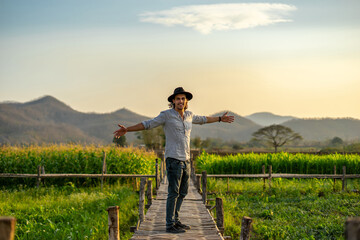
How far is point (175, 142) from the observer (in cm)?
596

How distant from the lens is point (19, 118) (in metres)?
174

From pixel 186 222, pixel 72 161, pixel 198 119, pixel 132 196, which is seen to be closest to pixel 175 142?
pixel 198 119

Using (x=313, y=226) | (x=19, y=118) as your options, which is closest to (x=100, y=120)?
(x=19, y=118)

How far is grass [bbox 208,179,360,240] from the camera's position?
33.4ft

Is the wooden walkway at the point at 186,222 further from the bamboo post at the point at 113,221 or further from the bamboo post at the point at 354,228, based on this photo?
the bamboo post at the point at 354,228

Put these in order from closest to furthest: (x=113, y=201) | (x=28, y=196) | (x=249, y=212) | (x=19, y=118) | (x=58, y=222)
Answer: (x=58, y=222)
(x=249, y=212)
(x=113, y=201)
(x=28, y=196)
(x=19, y=118)

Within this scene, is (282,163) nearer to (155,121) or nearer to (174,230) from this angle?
(174,230)

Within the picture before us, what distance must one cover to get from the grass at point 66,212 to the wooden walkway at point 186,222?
6.67 ft

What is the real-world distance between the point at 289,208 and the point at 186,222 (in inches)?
272

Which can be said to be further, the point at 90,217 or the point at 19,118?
the point at 19,118

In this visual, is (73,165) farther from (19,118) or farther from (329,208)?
(19,118)

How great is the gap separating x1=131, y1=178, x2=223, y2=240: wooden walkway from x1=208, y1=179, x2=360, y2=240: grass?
2.10m

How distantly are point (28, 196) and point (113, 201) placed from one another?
4100 millimetres

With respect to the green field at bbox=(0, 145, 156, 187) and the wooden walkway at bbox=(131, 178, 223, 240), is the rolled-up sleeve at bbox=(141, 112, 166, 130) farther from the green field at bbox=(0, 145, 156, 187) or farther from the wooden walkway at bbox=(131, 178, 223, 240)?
the green field at bbox=(0, 145, 156, 187)
